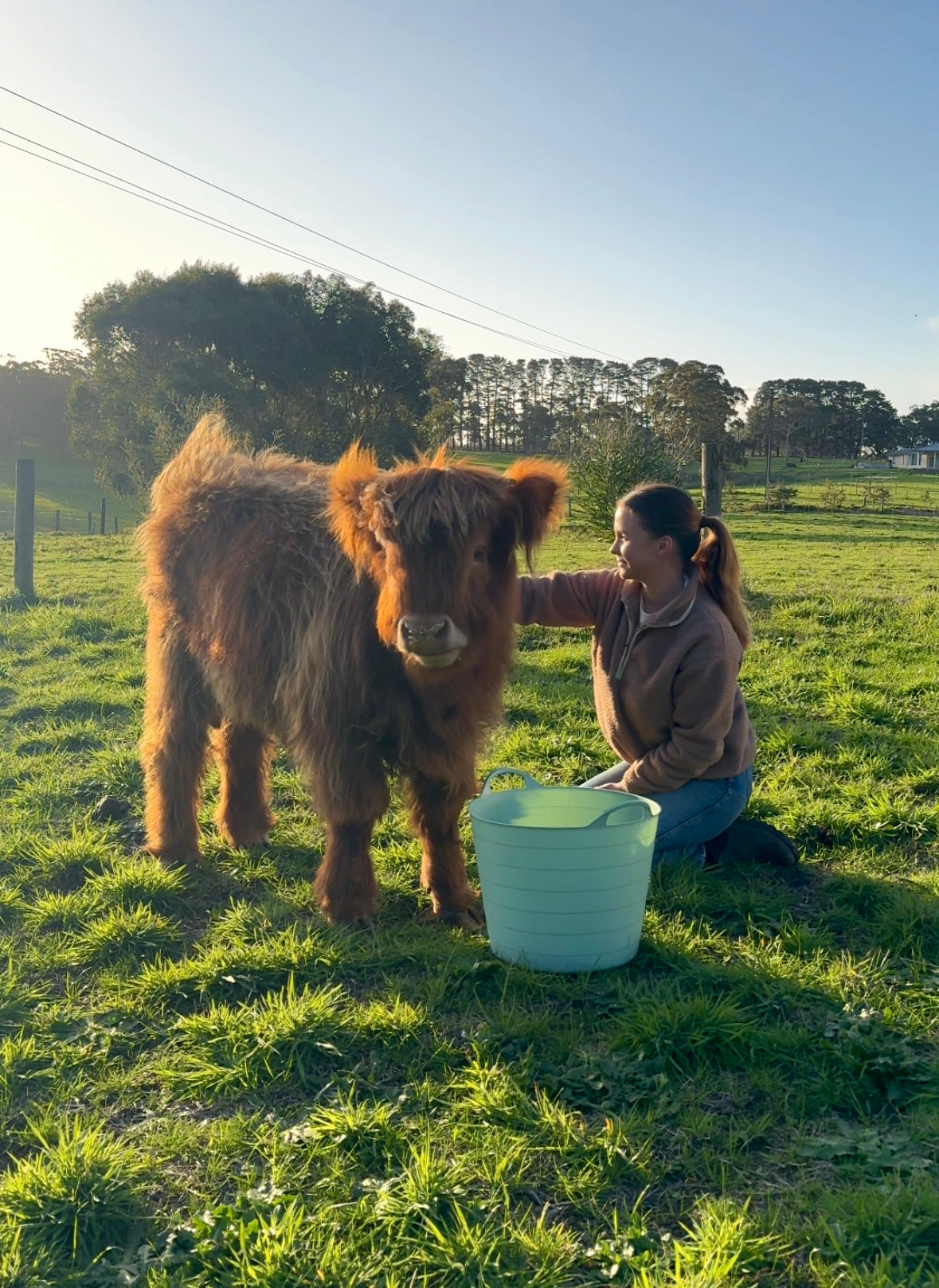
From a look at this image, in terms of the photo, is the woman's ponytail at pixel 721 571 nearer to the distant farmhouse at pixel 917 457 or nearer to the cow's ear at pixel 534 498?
the cow's ear at pixel 534 498

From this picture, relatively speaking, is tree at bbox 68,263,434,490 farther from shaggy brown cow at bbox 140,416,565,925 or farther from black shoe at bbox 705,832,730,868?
black shoe at bbox 705,832,730,868

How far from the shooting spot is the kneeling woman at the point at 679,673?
414cm

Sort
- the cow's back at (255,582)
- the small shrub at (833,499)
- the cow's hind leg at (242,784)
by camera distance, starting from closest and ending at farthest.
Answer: the cow's back at (255,582) → the cow's hind leg at (242,784) → the small shrub at (833,499)

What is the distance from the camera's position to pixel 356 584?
372 cm

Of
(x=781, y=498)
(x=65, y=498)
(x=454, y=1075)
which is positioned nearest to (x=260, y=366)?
(x=65, y=498)

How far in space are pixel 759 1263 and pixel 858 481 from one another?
52.7 m

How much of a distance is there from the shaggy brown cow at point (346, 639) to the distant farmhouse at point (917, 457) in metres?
94.3

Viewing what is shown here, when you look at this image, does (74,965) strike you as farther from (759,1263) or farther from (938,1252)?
(938,1252)

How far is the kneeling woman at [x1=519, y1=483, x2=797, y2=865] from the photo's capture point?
13.6 feet

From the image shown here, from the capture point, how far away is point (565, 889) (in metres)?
3.25

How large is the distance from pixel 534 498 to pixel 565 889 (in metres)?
1.44

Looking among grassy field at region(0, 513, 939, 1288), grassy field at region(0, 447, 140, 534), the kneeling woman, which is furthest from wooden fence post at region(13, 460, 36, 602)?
grassy field at region(0, 447, 140, 534)

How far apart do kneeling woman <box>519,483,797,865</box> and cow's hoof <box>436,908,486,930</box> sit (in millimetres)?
838

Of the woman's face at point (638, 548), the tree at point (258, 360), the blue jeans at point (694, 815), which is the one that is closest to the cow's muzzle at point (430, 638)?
the woman's face at point (638, 548)
